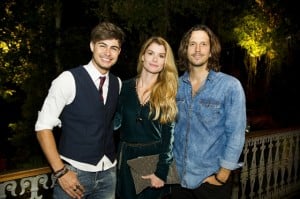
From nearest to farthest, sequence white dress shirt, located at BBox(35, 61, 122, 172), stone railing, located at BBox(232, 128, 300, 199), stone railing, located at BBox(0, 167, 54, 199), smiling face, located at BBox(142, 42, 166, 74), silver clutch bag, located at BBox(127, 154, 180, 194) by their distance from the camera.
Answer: white dress shirt, located at BBox(35, 61, 122, 172) < stone railing, located at BBox(0, 167, 54, 199) < silver clutch bag, located at BBox(127, 154, 180, 194) < smiling face, located at BBox(142, 42, 166, 74) < stone railing, located at BBox(232, 128, 300, 199)

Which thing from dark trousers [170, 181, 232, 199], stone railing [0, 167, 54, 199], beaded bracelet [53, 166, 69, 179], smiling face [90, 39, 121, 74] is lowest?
dark trousers [170, 181, 232, 199]

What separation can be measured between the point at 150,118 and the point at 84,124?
594 millimetres

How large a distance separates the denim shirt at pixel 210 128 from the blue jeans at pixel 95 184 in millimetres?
644

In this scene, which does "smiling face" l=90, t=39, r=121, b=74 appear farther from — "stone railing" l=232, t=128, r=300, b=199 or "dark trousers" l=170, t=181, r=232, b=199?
"stone railing" l=232, t=128, r=300, b=199

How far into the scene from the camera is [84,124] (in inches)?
105

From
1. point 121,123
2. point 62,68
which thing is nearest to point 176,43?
point 62,68

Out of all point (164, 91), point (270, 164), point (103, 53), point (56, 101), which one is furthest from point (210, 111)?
point (270, 164)

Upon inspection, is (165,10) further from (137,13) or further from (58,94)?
(58,94)

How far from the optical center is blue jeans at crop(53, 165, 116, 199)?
2.71 meters

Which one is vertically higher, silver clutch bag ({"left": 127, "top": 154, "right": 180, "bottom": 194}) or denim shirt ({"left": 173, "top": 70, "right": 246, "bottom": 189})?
denim shirt ({"left": 173, "top": 70, "right": 246, "bottom": 189})

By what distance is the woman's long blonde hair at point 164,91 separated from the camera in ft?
9.84

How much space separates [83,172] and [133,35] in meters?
10.5

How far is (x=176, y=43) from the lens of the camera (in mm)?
15117

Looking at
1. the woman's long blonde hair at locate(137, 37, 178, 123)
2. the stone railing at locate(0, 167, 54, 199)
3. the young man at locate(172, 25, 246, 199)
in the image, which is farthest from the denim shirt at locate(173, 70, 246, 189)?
the stone railing at locate(0, 167, 54, 199)
